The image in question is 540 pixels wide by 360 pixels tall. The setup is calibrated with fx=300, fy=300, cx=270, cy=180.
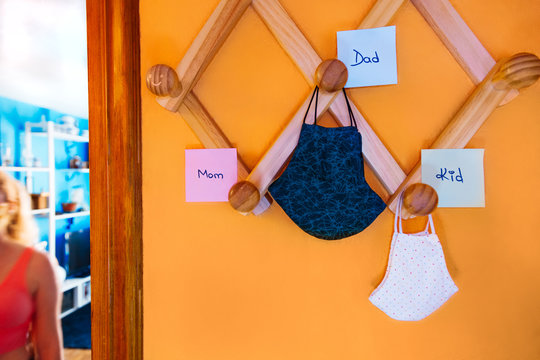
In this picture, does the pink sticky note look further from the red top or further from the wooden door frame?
the red top

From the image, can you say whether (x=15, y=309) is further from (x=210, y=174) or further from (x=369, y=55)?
(x=369, y=55)

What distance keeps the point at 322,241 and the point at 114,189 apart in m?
0.39

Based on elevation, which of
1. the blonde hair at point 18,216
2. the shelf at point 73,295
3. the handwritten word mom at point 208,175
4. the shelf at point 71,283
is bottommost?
the shelf at point 73,295

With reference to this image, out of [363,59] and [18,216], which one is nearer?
[363,59]

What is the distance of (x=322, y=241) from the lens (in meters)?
0.52

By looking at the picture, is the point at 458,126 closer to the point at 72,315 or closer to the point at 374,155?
the point at 374,155

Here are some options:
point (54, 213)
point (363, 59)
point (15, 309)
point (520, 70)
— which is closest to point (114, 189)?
point (15, 309)

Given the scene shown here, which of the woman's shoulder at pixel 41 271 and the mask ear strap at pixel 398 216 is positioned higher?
the mask ear strap at pixel 398 216

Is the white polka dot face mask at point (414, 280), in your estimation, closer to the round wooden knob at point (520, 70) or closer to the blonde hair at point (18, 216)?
the round wooden knob at point (520, 70)

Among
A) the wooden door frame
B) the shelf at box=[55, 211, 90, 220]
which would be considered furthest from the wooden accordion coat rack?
the shelf at box=[55, 211, 90, 220]

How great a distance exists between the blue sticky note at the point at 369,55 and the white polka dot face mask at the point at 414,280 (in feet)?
0.72

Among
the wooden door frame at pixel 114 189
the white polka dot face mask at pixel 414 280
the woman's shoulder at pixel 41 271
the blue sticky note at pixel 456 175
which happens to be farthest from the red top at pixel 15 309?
the blue sticky note at pixel 456 175

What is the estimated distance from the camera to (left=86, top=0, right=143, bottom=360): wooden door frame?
1.78ft

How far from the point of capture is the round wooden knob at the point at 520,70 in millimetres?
423
